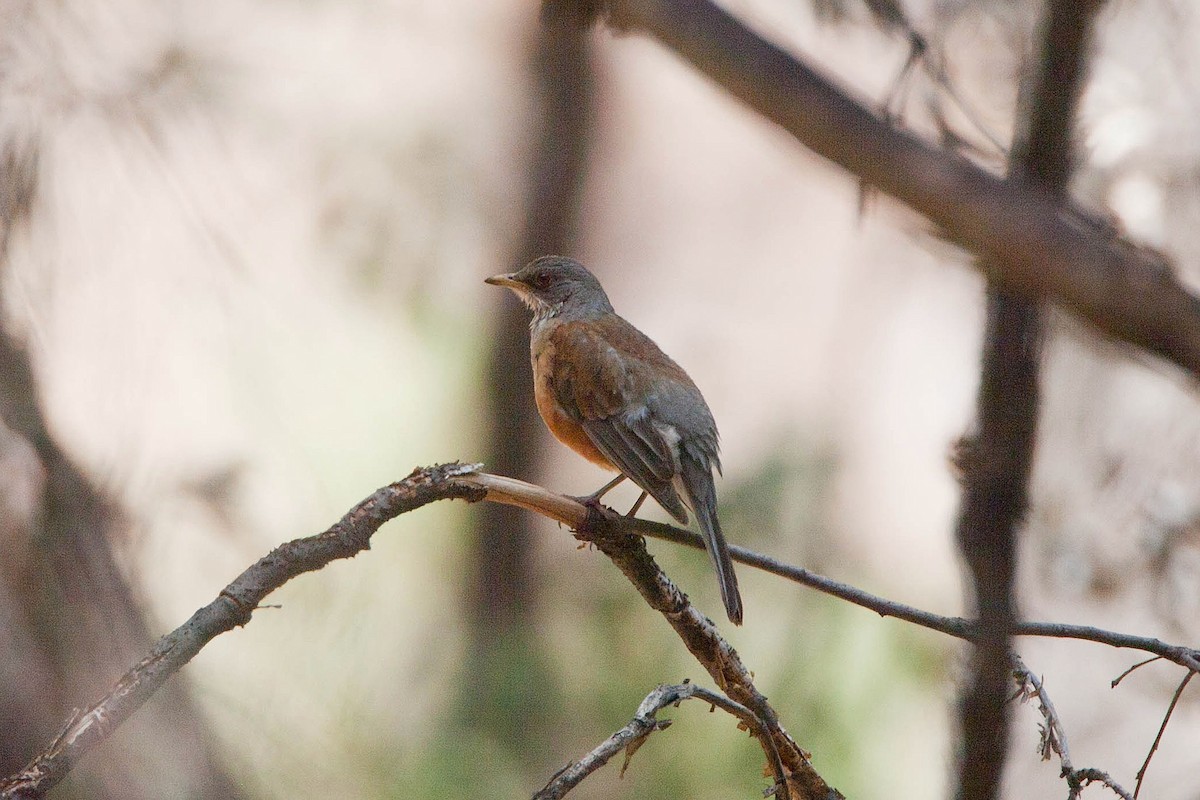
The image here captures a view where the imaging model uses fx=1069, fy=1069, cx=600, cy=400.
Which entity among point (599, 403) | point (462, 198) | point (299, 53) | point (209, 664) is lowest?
point (599, 403)

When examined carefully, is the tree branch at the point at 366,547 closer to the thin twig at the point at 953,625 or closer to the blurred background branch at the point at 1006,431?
the thin twig at the point at 953,625

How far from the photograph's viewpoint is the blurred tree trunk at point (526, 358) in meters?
6.29

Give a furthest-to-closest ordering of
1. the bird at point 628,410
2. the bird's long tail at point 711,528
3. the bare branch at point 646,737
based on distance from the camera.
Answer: the bird at point 628,410 < the bird's long tail at point 711,528 < the bare branch at point 646,737

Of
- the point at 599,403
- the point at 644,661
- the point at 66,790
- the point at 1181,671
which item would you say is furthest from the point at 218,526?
the point at 1181,671

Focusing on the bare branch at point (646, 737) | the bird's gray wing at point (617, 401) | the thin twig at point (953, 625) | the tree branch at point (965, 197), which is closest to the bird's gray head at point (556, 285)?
the bird's gray wing at point (617, 401)

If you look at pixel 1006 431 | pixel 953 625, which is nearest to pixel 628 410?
pixel 953 625

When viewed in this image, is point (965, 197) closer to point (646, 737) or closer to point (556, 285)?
point (646, 737)

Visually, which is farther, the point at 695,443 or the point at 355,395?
the point at 355,395

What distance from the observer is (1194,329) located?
62 centimetres

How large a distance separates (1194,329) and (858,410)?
562 centimetres

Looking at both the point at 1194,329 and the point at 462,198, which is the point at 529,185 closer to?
the point at 462,198

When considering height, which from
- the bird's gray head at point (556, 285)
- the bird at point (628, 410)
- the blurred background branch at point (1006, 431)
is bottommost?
the blurred background branch at point (1006, 431)

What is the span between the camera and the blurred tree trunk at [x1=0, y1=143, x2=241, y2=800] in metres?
3.14

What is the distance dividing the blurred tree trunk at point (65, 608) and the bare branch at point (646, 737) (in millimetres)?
2025
